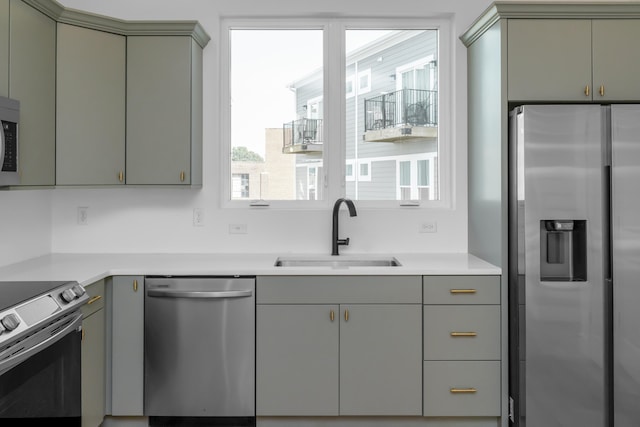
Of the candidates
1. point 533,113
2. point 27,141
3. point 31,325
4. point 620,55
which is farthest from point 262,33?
point 31,325

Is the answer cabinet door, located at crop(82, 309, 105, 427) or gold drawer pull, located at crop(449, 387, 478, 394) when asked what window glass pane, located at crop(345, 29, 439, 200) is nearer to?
gold drawer pull, located at crop(449, 387, 478, 394)

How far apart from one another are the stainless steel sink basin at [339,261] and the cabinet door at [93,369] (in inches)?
41.2

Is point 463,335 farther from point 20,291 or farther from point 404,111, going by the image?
point 20,291

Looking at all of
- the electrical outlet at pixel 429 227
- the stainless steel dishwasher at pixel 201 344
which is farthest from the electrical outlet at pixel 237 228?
the electrical outlet at pixel 429 227

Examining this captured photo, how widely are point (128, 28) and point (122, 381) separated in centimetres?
191

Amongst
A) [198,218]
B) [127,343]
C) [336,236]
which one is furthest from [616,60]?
[127,343]

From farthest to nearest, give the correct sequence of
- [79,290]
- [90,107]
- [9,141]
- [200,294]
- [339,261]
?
[339,261] → [90,107] → [200,294] → [9,141] → [79,290]

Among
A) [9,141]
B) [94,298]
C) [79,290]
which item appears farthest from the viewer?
[94,298]

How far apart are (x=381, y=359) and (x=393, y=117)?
1539mm

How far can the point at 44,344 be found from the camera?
1.81 metres

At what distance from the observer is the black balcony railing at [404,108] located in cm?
330

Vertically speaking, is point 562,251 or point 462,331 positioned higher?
point 562,251

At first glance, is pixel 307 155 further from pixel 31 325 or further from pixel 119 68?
pixel 31 325

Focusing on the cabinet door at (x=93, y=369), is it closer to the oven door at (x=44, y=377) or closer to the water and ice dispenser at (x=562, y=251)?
the oven door at (x=44, y=377)
